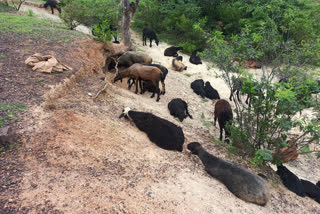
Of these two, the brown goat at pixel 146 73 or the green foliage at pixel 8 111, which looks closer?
the green foliage at pixel 8 111

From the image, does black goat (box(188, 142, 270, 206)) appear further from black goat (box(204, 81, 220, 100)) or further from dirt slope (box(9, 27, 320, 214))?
black goat (box(204, 81, 220, 100))

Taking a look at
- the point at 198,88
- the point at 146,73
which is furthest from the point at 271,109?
the point at 198,88

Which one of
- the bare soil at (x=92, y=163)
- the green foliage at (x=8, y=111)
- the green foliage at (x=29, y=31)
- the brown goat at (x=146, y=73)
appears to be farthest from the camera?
the green foliage at (x=29, y=31)

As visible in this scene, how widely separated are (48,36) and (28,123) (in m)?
5.70

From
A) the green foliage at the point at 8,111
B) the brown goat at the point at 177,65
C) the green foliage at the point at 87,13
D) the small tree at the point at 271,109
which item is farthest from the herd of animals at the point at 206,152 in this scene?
the green foliage at the point at 87,13

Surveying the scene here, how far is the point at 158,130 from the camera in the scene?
530cm

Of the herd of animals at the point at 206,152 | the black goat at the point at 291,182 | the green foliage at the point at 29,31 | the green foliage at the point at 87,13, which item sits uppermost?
the green foliage at the point at 87,13

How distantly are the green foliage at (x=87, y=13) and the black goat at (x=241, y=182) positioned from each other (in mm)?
8042

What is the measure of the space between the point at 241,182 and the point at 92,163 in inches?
114

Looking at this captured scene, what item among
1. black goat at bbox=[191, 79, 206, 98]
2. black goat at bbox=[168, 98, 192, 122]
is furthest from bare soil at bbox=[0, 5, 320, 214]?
black goat at bbox=[191, 79, 206, 98]

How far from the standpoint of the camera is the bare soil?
289cm

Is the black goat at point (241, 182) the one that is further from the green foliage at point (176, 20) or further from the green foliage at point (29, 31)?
the green foliage at point (176, 20)

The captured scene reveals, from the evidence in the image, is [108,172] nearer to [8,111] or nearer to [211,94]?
[8,111]

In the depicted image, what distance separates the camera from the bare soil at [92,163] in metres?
2.89
